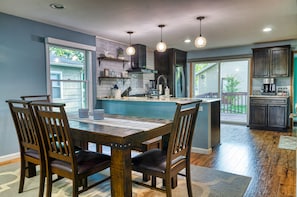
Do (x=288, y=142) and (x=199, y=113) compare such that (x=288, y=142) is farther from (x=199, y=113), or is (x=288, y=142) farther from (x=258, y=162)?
(x=199, y=113)

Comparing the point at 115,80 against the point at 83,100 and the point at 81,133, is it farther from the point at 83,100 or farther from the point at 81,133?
the point at 81,133

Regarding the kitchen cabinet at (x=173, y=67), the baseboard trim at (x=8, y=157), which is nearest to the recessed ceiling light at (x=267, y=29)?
the kitchen cabinet at (x=173, y=67)

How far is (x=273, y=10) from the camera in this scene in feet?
11.1

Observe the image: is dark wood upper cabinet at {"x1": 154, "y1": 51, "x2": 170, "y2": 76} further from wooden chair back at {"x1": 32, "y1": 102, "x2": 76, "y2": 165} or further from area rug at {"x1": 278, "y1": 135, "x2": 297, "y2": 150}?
wooden chair back at {"x1": 32, "y1": 102, "x2": 76, "y2": 165}

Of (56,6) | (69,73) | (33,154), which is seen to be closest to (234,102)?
(69,73)

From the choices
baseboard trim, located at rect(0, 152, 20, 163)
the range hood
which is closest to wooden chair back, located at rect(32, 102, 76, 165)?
baseboard trim, located at rect(0, 152, 20, 163)

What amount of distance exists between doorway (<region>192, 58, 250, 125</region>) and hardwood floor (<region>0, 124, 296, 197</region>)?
1919mm

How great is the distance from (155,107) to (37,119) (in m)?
2.60

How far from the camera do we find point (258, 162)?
337cm

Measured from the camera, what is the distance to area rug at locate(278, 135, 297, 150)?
419 centimetres

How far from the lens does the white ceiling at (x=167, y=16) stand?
10.1ft

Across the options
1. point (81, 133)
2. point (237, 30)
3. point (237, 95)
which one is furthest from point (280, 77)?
point (81, 133)

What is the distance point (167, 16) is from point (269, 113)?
4021mm

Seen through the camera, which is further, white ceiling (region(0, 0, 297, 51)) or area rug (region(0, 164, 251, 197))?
white ceiling (region(0, 0, 297, 51))
